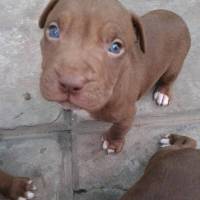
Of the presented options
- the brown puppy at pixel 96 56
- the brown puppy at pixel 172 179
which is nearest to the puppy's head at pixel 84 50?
the brown puppy at pixel 96 56

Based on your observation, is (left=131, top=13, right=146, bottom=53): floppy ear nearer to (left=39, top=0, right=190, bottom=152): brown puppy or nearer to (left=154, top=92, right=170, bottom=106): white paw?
(left=39, top=0, right=190, bottom=152): brown puppy

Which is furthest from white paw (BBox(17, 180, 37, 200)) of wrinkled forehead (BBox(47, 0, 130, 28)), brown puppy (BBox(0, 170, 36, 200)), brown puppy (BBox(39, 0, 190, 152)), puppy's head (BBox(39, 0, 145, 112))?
wrinkled forehead (BBox(47, 0, 130, 28))

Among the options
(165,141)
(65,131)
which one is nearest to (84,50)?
(65,131)

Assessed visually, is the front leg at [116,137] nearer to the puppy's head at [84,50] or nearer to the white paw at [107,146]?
the white paw at [107,146]

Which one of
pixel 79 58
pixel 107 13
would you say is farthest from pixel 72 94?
pixel 107 13

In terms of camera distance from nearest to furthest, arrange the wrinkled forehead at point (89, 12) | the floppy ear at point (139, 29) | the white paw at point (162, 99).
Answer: the wrinkled forehead at point (89, 12) → the floppy ear at point (139, 29) → the white paw at point (162, 99)

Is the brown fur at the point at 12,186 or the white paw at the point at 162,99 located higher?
the white paw at the point at 162,99
